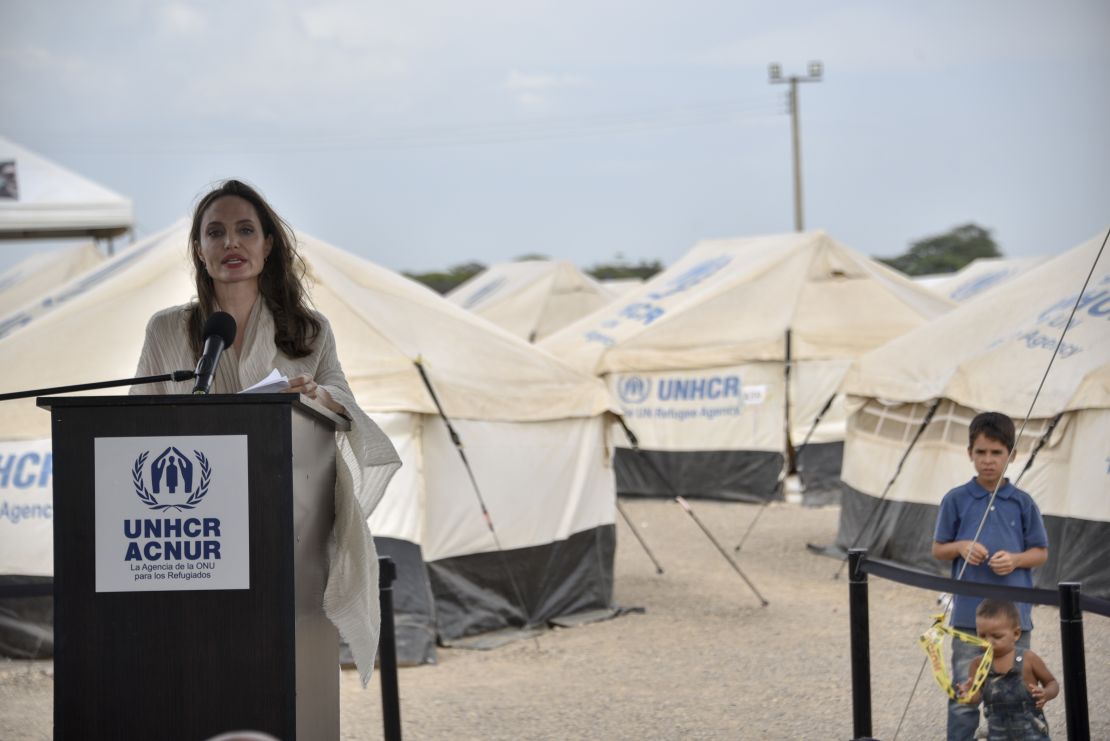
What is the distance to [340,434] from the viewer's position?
11.9 ft

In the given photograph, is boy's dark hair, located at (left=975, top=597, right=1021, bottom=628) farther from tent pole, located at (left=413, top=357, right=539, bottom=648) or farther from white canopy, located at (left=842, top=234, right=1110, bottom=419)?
tent pole, located at (left=413, top=357, right=539, bottom=648)

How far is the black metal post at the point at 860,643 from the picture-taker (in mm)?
5016

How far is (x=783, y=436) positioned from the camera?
55.6ft

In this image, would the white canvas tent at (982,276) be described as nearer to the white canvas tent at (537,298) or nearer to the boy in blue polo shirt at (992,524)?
the white canvas tent at (537,298)

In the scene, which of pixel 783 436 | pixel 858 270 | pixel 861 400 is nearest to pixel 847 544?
pixel 861 400

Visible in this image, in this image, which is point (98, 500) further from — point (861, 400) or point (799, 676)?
point (861, 400)

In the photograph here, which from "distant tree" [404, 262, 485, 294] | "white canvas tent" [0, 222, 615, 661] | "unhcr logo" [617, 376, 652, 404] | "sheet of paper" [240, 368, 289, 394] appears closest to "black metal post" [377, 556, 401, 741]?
"sheet of paper" [240, 368, 289, 394]

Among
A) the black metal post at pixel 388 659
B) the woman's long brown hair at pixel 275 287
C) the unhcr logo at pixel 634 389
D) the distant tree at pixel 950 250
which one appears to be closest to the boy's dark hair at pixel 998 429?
the black metal post at pixel 388 659

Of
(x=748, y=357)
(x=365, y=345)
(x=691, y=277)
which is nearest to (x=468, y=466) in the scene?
(x=365, y=345)

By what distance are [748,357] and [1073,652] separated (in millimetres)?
12661

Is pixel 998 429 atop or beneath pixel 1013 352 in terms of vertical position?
beneath

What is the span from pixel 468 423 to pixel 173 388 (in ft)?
19.3

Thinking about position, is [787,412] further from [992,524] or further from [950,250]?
[950,250]

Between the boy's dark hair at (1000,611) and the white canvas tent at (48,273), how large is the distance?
19.9 metres
